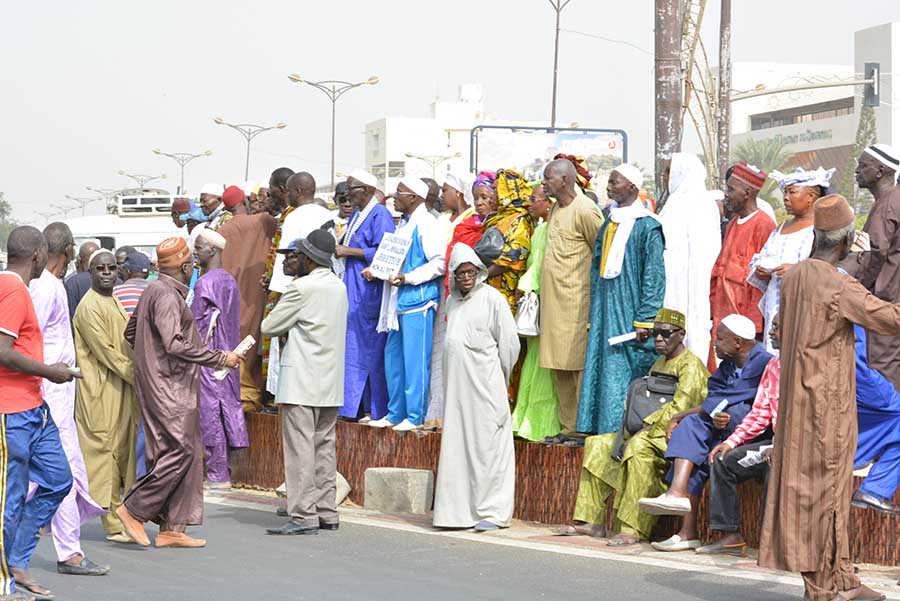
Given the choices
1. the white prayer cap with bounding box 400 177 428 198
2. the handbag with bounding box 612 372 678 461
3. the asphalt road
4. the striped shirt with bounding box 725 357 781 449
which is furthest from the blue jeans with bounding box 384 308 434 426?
the striped shirt with bounding box 725 357 781 449

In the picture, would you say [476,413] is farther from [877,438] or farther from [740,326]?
[877,438]

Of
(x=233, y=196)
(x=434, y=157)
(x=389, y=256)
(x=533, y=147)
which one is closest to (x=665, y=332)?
(x=389, y=256)

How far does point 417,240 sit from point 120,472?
302 centimetres

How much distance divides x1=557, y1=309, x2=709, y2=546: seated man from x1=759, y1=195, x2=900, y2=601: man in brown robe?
2.06 meters

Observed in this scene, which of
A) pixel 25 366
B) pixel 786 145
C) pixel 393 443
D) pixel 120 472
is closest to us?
pixel 25 366

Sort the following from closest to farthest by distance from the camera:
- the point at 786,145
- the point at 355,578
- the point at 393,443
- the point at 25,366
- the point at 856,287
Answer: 1. the point at 856,287
2. the point at 25,366
3. the point at 355,578
4. the point at 393,443
5. the point at 786,145

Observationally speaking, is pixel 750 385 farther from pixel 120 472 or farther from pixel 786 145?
pixel 786 145

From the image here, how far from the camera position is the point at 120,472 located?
10070 mm

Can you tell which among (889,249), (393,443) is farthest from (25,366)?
(889,249)

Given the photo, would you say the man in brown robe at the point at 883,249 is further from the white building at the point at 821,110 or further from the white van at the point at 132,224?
the white building at the point at 821,110

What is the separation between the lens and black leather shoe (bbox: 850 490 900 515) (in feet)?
25.6

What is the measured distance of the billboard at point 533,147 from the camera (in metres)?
27.0

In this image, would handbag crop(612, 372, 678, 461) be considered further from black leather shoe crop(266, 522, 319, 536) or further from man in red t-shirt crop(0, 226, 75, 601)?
man in red t-shirt crop(0, 226, 75, 601)

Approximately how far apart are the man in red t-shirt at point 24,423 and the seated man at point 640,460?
343 cm
